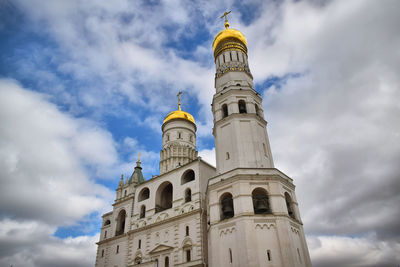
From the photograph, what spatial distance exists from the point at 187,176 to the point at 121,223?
1068cm

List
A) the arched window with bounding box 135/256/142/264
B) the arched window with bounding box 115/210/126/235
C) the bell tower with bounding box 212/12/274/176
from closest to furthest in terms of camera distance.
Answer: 1. the bell tower with bounding box 212/12/274/176
2. the arched window with bounding box 135/256/142/264
3. the arched window with bounding box 115/210/126/235

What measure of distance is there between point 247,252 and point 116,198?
72.7ft

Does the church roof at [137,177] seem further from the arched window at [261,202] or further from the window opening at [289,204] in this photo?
the window opening at [289,204]

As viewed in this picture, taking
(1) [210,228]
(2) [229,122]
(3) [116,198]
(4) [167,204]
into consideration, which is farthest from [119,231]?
(2) [229,122]

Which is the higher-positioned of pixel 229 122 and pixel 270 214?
pixel 229 122

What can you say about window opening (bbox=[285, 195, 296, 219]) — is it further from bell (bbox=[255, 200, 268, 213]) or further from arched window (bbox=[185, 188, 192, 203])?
arched window (bbox=[185, 188, 192, 203])

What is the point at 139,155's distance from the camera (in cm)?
4034

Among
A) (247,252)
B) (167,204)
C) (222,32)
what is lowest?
(247,252)

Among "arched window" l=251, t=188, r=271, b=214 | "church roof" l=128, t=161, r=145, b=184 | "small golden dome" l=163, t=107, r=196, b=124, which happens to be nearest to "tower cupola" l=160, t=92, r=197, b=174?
"small golden dome" l=163, t=107, r=196, b=124

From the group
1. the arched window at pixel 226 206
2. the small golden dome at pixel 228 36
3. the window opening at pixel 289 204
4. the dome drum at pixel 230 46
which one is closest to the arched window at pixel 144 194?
the arched window at pixel 226 206

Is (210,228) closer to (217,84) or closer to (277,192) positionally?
(277,192)

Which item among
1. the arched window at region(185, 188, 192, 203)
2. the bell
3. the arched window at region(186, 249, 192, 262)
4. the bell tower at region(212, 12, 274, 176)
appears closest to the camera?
the bell

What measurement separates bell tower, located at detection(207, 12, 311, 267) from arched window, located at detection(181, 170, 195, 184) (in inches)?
246

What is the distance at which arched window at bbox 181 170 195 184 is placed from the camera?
30.7 m
